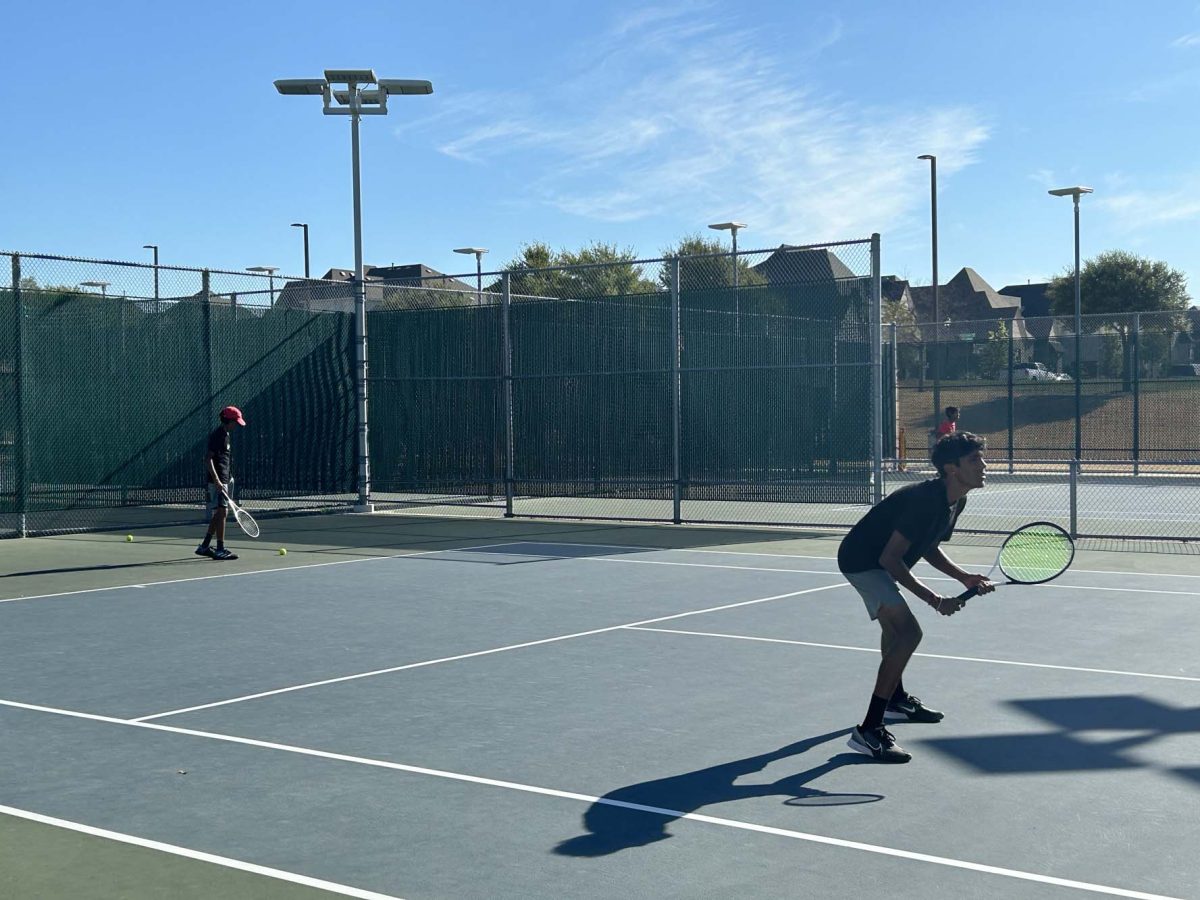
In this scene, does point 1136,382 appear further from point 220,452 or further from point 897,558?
point 897,558

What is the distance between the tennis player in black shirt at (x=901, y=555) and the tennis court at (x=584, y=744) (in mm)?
248

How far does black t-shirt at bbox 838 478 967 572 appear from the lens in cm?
633

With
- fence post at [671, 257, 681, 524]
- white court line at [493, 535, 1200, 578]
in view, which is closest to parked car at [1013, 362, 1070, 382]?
fence post at [671, 257, 681, 524]

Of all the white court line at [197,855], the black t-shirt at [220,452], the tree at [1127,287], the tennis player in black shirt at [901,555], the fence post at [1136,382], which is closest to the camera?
the white court line at [197,855]

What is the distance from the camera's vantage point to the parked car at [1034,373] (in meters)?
30.6

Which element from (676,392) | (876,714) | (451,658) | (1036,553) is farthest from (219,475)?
(876,714)

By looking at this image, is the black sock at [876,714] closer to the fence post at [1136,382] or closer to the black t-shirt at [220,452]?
the black t-shirt at [220,452]

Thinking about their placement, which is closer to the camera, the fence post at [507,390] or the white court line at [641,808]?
the white court line at [641,808]

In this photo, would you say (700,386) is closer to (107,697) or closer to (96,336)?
(96,336)

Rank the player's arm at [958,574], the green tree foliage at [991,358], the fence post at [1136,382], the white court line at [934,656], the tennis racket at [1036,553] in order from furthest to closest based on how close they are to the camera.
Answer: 1. the green tree foliage at [991,358]
2. the fence post at [1136,382]
3. the white court line at [934,656]
4. the tennis racket at [1036,553]
5. the player's arm at [958,574]

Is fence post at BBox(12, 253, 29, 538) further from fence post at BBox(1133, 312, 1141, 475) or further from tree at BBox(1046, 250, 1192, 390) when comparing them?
tree at BBox(1046, 250, 1192, 390)

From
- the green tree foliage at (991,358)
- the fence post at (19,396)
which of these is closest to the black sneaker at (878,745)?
the fence post at (19,396)

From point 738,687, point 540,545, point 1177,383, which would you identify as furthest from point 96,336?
point 1177,383

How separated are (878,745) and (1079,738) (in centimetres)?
110
